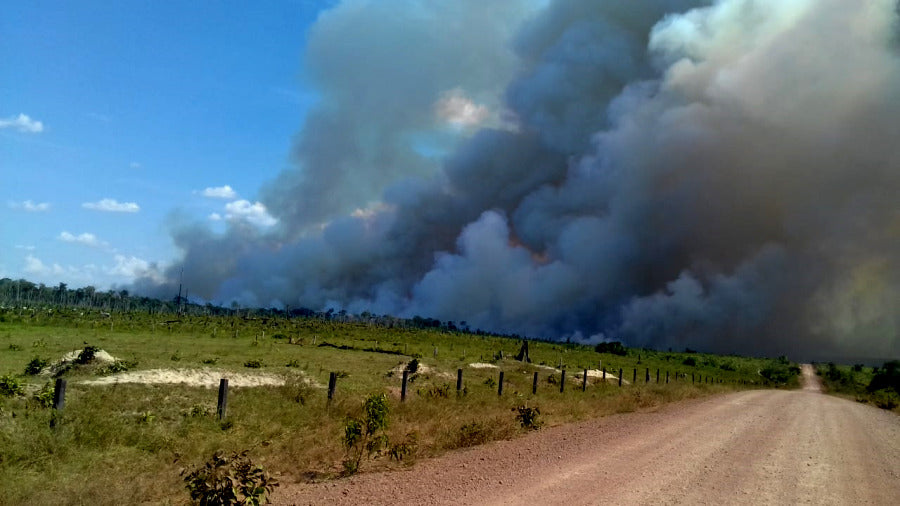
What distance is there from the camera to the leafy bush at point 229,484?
8445 millimetres

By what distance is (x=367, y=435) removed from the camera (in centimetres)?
1266

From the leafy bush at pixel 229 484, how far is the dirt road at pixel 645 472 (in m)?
1.02

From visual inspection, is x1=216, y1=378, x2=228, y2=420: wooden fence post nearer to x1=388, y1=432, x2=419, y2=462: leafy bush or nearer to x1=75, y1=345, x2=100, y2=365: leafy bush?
x1=388, y1=432, x2=419, y2=462: leafy bush

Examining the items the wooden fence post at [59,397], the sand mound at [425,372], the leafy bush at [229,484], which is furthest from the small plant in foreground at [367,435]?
the sand mound at [425,372]

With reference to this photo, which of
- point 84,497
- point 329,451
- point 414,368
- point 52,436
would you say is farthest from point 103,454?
point 414,368

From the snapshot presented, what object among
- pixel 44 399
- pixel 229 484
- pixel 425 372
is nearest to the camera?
pixel 229 484

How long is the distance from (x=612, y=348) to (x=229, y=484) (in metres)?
114

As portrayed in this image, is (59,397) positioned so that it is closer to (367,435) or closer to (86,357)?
(367,435)

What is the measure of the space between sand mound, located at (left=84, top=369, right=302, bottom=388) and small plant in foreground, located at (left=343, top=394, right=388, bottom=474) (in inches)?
567

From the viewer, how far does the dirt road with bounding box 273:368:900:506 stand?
31.7 feet

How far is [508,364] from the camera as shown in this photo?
5416cm

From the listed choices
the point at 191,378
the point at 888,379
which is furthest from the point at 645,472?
the point at 888,379

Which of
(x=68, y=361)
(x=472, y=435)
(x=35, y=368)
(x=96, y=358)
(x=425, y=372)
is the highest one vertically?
(x=472, y=435)

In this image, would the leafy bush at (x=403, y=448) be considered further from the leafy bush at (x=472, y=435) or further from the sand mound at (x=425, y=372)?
the sand mound at (x=425, y=372)
